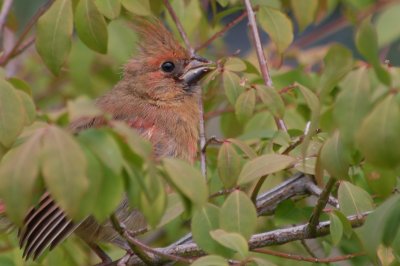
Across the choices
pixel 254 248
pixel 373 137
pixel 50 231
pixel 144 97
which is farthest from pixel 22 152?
pixel 144 97

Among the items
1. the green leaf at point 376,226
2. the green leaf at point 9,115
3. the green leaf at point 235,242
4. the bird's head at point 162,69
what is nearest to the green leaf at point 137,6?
the green leaf at point 9,115

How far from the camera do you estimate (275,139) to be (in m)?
2.97

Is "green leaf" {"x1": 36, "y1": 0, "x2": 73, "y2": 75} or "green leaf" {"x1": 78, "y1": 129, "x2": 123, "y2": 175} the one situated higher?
"green leaf" {"x1": 36, "y1": 0, "x2": 73, "y2": 75}

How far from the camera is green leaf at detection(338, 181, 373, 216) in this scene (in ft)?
8.66

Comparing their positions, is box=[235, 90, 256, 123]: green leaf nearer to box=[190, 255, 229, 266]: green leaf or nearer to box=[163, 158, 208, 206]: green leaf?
box=[190, 255, 229, 266]: green leaf

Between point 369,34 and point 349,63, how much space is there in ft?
0.78

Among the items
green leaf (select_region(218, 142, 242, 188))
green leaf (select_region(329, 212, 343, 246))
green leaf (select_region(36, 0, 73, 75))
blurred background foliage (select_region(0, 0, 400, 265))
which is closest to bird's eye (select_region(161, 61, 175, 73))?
blurred background foliage (select_region(0, 0, 400, 265))

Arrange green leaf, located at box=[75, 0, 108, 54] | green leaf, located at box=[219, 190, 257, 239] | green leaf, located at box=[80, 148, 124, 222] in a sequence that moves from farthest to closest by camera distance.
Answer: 1. green leaf, located at box=[75, 0, 108, 54]
2. green leaf, located at box=[219, 190, 257, 239]
3. green leaf, located at box=[80, 148, 124, 222]

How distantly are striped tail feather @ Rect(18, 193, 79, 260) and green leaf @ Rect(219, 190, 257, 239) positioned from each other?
3.24 feet

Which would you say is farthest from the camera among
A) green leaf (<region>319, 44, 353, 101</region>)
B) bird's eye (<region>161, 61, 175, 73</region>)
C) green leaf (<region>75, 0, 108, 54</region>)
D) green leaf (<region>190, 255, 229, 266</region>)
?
bird's eye (<region>161, 61, 175, 73</region>)

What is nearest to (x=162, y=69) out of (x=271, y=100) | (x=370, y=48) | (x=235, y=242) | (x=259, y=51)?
(x=259, y=51)

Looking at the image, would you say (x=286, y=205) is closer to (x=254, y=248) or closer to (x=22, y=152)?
(x=254, y=248)

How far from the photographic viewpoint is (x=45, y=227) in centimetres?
324

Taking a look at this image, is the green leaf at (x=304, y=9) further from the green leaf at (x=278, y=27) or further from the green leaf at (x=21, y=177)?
the green leaf at (x=21, y=177)
